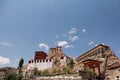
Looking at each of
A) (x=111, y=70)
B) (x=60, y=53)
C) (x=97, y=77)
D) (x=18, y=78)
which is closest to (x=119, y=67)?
(x=111, y=70)

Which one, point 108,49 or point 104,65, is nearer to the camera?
point 104,65

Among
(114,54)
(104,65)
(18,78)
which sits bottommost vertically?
(18,78)

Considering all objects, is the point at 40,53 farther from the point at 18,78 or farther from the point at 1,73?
the point at 18,78

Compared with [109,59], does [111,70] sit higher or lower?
lower

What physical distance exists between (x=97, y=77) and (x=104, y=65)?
6.61 meters

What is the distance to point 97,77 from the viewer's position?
2505cm

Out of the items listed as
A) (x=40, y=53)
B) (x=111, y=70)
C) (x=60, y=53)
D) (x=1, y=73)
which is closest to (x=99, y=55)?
(x=111, y=70)

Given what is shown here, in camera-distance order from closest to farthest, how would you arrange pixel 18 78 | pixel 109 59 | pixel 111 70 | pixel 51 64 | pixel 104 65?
pixel 111 70
pixel 104 65
pixel 109 59
pixel 18 78
pixel 51 64

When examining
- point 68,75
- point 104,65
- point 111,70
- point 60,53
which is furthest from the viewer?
point 60,53

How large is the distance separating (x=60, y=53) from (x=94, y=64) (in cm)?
3126

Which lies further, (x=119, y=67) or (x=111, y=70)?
(x=111, y=70)

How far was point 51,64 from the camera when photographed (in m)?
50.8

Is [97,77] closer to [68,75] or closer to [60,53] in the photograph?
[68,75]

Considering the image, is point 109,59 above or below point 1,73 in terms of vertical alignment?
above
